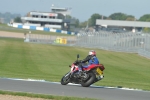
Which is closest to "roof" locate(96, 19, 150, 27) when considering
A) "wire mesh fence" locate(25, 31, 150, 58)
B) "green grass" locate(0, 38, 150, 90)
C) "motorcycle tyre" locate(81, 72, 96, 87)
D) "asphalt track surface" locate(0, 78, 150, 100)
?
"wire mesh fence" locate(25, 31, 150, 58)

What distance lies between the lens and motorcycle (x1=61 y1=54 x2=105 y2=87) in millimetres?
17922

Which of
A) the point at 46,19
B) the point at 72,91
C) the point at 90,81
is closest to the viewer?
the point at 72,91

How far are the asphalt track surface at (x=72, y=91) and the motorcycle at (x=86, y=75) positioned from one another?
0.25 meters

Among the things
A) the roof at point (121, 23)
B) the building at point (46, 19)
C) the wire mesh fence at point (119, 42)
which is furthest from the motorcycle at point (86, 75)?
the building at point (46, 19)

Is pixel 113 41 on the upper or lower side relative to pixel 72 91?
lower

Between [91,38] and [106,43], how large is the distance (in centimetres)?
493

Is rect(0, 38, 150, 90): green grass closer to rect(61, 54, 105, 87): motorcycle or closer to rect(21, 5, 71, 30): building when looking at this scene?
rect(61, 54, 105, 87): motorcycle

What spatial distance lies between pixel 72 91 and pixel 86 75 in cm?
177

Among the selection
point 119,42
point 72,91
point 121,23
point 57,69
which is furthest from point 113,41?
point 121,23

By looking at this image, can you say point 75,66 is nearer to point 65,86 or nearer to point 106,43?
point 65,86

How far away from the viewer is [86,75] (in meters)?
18.0

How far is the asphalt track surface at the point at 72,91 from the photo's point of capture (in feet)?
50.8

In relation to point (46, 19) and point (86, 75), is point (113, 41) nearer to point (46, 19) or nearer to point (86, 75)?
point (86, 75)

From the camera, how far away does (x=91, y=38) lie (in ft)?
259
